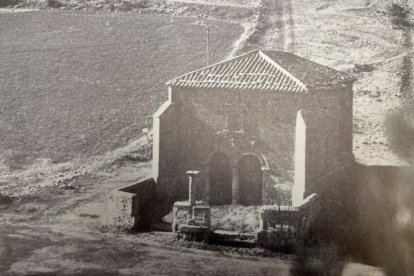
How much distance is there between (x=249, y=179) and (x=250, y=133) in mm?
1431

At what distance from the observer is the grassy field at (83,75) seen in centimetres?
1476

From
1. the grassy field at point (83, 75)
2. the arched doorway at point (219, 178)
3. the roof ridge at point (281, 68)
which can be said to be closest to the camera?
the grassy field at point (83, 75)

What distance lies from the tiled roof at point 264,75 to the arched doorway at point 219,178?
229 cm

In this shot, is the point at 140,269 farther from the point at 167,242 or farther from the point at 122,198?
the point at 122,198

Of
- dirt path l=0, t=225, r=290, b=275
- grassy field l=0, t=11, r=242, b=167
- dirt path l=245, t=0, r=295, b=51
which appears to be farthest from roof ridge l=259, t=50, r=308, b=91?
dirt path l=0, t=225, r=290, b=275

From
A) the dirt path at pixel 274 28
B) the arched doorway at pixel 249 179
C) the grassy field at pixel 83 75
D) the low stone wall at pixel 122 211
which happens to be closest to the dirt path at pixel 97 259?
the low stone wall at pixel 122 211

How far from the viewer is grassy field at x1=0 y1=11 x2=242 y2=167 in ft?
48.4

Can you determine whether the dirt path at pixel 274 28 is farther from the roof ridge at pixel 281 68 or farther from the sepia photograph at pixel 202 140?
the roof ridge at pixel 281 68

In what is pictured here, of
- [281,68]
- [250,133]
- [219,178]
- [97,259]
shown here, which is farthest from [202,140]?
[97,259]

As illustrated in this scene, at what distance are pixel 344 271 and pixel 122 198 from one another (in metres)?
5.98

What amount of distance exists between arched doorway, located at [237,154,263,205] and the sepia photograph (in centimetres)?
3

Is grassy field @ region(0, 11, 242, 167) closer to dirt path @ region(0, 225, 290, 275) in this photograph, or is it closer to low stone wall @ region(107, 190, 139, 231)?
low stone wall @ region(107, 190, 139, 231)

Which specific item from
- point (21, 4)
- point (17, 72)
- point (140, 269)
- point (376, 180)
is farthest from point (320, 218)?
point (21, 4)

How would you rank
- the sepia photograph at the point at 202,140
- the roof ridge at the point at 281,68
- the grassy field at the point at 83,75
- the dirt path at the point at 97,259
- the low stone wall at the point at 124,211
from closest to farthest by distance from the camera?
the dirt path at the point at 97,259, the sepia photograph at the point at 202,140, the grassy field at the point at 83,75, the low stone wall at the point at 124,211, the roof ridge at the point at 281,68
